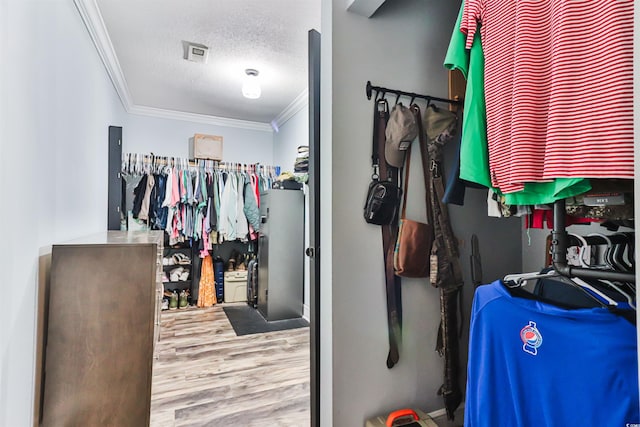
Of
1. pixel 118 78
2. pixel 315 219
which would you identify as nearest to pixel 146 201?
pixel 118 78

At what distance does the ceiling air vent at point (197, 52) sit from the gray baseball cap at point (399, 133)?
1966 mm

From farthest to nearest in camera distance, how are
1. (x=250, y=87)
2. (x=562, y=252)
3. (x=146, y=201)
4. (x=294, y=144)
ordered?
1. (x=294, y=144)
2. (x=146, y=201)
3. (x=250, y=87)
4. (x=562, y=252)

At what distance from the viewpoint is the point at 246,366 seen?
8.11 ft

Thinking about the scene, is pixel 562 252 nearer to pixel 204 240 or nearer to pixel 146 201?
pixel 204 240

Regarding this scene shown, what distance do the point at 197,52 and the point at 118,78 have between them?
36.9 inches

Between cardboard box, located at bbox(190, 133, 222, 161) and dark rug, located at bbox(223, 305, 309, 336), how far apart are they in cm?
188

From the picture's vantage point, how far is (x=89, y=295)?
4.84ft

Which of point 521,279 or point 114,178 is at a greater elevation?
point 114,178

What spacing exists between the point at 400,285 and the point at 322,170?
2.01 feet

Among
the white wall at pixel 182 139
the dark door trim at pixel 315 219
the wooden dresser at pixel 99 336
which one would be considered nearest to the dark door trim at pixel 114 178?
the white wall at pixel 182 139

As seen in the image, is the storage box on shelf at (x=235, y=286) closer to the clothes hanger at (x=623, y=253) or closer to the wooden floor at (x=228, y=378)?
the wooden floor at (x=228, y=378)

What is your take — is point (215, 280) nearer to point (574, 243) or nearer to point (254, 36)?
point (254, 36)

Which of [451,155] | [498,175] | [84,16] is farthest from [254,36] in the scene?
[498,175]

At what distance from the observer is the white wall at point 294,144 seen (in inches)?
150
